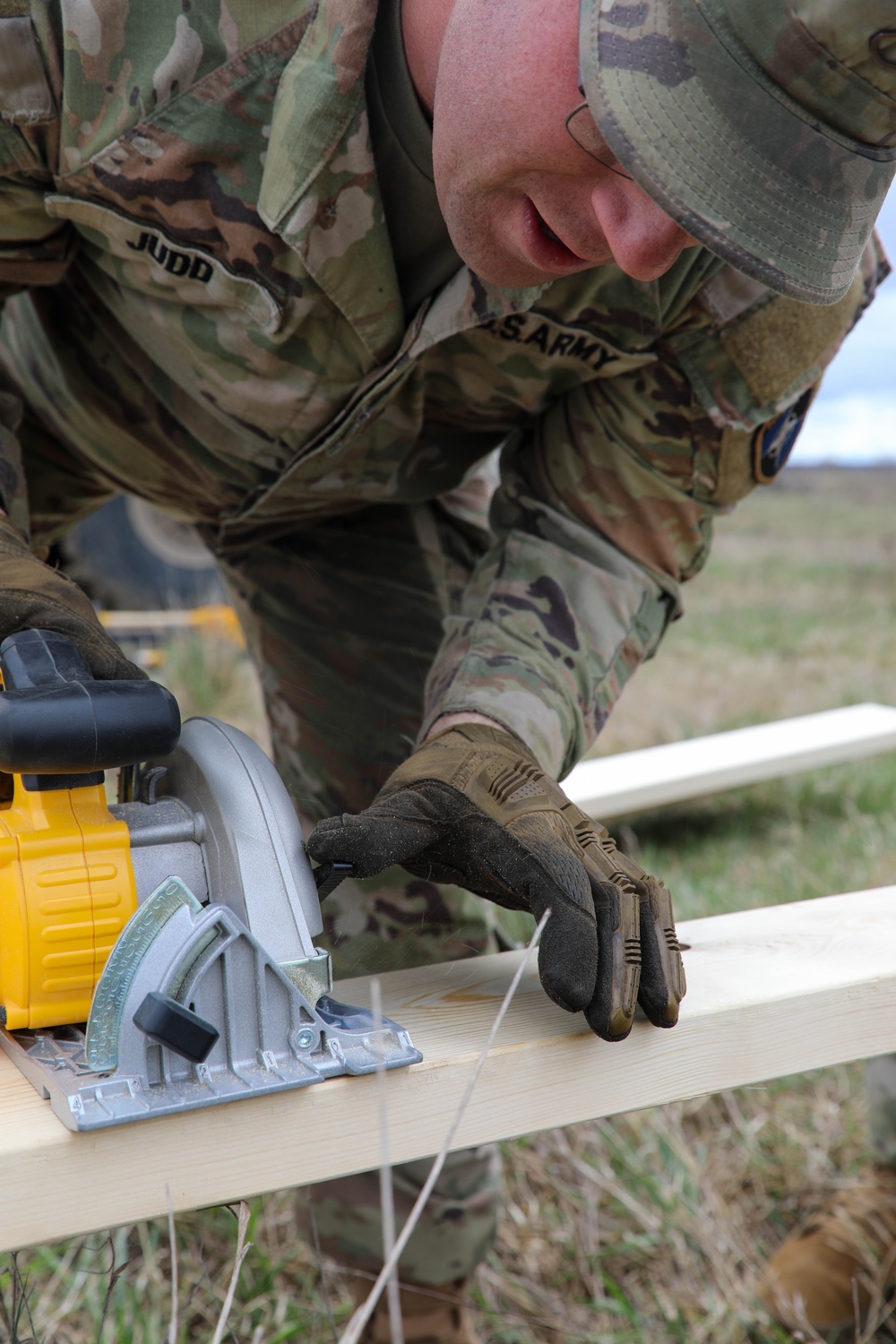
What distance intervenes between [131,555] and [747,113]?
5.26 metres

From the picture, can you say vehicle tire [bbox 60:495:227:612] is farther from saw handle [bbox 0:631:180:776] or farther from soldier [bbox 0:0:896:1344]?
saw handle [bbox 0:631:180:776]

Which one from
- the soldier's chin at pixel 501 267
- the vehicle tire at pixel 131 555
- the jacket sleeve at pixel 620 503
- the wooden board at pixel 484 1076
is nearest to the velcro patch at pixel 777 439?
the jacket sleeve at pixel 620 503

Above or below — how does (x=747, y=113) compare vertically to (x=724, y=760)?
above

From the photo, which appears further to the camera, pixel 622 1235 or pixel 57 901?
pixel 622 1235

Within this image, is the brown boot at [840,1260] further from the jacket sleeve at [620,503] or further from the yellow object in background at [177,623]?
the yellow object in background at [177,623]

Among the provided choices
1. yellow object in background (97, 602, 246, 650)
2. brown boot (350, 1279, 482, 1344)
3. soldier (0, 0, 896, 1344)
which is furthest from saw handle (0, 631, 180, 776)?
yellow object in background (97, 602, 246, 650)

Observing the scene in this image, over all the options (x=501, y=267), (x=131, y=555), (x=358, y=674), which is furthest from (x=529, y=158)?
(x=131, y=555)

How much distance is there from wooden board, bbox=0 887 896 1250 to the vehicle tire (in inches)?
186

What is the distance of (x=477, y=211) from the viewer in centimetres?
121

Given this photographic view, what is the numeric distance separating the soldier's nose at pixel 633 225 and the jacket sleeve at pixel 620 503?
0.50m

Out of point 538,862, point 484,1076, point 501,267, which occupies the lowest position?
point 484,1076

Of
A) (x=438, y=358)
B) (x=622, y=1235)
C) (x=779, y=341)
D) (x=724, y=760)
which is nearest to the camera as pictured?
(x=779, y=341)

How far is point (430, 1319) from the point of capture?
6.44ft

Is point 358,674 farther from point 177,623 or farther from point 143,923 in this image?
point 177,623
